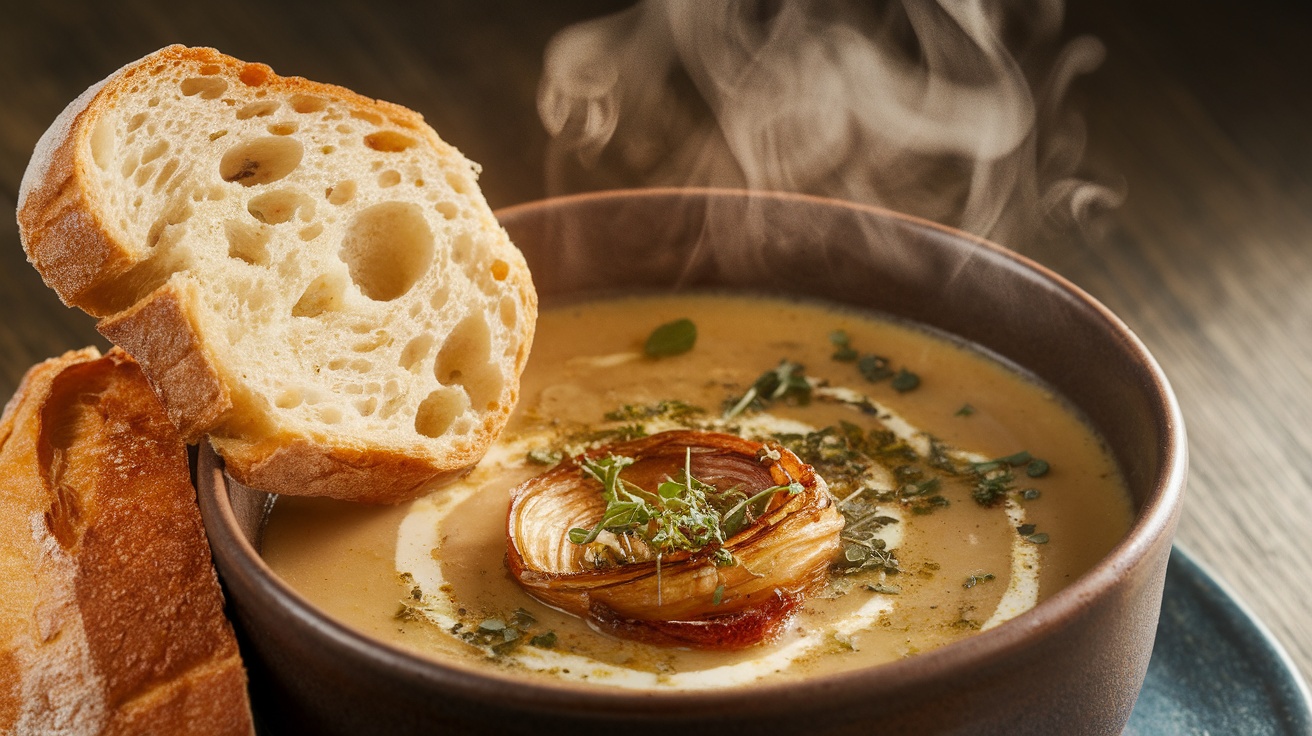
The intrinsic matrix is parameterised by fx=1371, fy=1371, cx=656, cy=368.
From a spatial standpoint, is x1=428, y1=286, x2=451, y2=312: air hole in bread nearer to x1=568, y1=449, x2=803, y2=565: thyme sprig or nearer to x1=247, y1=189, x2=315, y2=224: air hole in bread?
x1=247, y1=189, x2=315, y2=224: air hole in bread

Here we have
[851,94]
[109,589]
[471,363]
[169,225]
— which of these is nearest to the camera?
[109,589]

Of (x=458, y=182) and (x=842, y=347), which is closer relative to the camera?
(x=458, y=182)

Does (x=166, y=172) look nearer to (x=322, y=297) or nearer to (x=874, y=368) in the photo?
(x=322, y=297)

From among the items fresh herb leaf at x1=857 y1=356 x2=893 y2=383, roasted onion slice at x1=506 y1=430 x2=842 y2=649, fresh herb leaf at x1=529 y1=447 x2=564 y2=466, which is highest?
roasted onion slice at x1=506 y1=430 x2=842 y2=649

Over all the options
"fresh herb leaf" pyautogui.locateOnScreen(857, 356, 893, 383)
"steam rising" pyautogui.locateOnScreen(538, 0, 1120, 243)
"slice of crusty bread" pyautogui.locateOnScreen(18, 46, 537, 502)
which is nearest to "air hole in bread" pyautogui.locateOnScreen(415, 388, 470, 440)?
"slice of crusty bread" pyautogui.locateOnScreen(18, 46, 537, 502)

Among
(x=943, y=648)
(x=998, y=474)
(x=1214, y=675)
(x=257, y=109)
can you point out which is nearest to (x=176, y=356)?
(x=257, y=109)

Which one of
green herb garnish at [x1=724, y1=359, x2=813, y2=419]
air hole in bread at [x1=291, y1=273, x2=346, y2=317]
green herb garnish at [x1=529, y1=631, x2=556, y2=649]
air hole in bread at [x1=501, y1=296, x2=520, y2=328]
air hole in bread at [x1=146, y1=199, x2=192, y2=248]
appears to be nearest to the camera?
green herb garnish at [x1=529, y1=631, x2=556, y2=649]

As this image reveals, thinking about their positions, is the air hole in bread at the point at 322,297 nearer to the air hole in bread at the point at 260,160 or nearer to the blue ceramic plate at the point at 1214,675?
the air hole in bread at the point at 260,160
